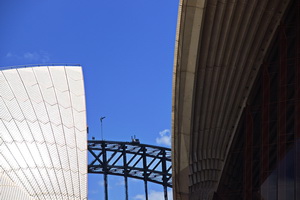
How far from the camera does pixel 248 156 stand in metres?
24.2

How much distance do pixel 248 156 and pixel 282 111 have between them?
12.0 ft

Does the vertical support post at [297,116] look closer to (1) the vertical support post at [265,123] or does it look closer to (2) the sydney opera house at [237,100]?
(2) the sydney opera house at [237,100]

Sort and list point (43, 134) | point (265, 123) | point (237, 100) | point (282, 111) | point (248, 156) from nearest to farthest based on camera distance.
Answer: point (282, 111), point (265, 123), point (248, 156), point (237, 100), point (43, 134)

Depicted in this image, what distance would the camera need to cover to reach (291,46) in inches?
859

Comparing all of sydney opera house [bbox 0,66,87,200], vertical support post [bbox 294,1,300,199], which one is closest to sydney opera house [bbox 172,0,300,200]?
vertical support post [bbox 294,1,300,199]

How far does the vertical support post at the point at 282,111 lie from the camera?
1998 centimetres

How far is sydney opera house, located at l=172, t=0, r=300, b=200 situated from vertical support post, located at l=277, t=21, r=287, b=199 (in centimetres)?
3

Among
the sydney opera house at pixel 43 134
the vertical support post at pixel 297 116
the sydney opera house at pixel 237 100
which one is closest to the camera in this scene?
the vertical support post at pixel 297 116

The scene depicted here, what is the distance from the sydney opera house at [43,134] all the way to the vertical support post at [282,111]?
935 centimetres

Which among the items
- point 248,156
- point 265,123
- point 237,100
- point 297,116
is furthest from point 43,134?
point 297,116

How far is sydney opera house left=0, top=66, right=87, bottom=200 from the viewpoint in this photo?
25.6 metres

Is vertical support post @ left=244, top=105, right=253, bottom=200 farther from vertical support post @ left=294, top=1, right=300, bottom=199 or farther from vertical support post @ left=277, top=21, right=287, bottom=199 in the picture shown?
vertical support post @ left=294, top=1, right=300, bottom=199

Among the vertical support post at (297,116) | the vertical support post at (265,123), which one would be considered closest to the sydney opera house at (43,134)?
the vertical support post at (265,123)

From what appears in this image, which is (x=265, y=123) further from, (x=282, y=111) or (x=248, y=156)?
(x=248, y=156)
